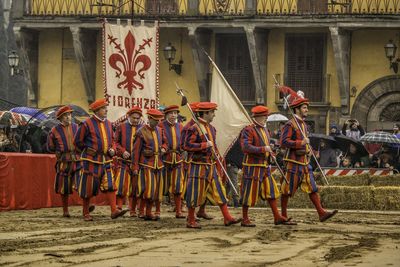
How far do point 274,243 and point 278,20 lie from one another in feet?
73.3

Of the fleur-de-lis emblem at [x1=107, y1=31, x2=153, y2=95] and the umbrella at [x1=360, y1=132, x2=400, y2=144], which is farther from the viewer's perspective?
the umbrella at [x1=360, y1=132, x2=400, y2=144]

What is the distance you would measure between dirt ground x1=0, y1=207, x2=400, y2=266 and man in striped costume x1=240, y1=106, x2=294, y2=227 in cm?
39

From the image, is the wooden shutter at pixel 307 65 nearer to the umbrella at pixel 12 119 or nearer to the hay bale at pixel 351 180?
the umbrella at pixel 12 119

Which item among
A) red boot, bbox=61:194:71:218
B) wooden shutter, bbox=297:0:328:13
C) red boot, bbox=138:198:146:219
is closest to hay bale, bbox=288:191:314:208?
red boot, bbox=138:198:146:219

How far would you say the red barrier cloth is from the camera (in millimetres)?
23562

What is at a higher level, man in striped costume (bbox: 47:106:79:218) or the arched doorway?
the arched doorway

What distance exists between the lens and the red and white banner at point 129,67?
24.0 m

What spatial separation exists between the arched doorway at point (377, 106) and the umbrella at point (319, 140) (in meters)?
7.71

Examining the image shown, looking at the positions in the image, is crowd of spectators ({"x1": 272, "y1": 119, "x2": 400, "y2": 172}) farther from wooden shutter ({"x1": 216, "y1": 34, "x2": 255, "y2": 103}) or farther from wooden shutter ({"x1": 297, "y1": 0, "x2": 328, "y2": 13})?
wooden shutter ({"x1": 216, "y1": 34, "x2": 255, "y2": 103})

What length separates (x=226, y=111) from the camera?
78.1 ft

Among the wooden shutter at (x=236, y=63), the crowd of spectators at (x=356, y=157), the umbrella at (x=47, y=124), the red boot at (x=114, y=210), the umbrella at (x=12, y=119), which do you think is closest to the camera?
the red boot at (x=114, y=210)

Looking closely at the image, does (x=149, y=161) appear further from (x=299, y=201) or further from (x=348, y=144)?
(x=348, y=144)

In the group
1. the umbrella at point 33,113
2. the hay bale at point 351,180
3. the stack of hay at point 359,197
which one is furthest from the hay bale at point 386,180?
the umbrella at point 33,113

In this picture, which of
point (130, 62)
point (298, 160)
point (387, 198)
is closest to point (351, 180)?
point (387, 198)
